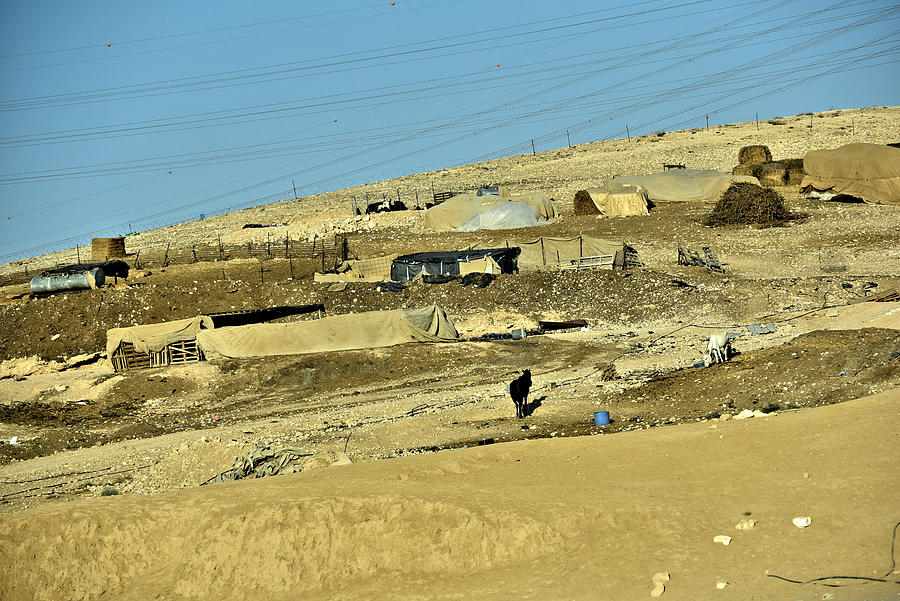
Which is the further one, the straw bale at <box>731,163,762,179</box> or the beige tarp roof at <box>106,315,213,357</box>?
the straw bale at <box>731,163,762,179</box>

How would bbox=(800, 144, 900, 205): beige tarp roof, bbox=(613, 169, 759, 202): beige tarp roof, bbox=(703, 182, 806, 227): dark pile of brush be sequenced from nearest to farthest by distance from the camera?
bbox=(703, 182, 806, 227): dark pile of brush → bbox=(800, 144, 900, 205): beige tarp roof → bbox=(613, 169, 759, 202): beige tarp roof

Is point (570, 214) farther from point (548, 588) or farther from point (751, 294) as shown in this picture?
point (548, 588)

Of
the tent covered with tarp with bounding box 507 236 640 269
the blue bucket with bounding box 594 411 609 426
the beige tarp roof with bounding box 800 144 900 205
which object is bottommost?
the blue bucket with bounding box 594 411 609 426

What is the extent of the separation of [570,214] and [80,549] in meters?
37.7

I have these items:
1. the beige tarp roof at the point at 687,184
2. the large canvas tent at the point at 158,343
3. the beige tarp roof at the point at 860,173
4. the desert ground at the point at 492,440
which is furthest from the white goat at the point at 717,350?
the beige tarp roof at the point at 687,184

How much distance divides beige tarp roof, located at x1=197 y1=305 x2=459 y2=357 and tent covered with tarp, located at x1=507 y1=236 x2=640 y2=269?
7445 mm

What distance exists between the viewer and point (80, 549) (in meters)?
11.2

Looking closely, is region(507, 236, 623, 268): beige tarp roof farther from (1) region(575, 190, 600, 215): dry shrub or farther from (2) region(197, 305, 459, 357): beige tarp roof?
(1) region(575, 190, 600, 215): dry shrub

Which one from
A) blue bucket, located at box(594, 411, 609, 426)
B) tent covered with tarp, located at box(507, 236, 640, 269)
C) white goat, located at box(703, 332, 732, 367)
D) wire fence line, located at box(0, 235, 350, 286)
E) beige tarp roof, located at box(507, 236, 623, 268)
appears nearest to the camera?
blue bucket, located at box(594, 411, 609, 426)

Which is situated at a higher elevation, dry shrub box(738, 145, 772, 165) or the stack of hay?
dry shrub box(738, 145, 772, 165)

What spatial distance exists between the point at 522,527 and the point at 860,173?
3762 cm

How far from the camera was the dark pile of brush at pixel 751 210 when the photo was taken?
38.1 m

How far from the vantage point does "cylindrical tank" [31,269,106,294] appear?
35625 mm

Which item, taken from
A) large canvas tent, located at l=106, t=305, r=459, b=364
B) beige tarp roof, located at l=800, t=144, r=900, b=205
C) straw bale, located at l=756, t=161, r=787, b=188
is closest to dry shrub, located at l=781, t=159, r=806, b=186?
straw bale, located at l=756, t=161, r=787, b=188
